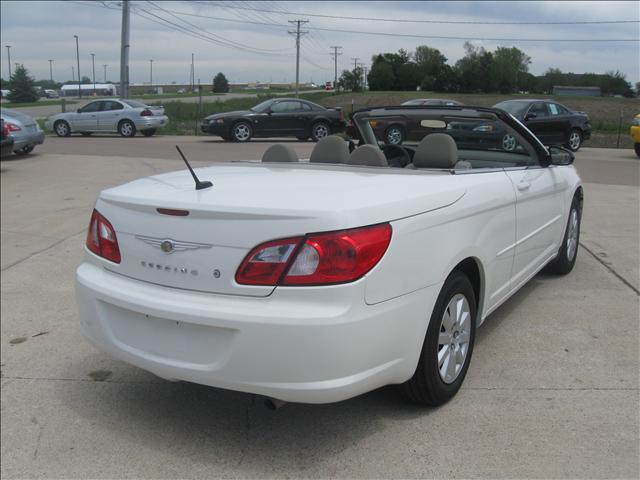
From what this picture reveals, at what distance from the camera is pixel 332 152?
4.10m

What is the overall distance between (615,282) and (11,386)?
15.2 ft

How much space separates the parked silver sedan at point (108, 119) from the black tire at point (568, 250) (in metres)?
20.2

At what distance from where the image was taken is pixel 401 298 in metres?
2.67

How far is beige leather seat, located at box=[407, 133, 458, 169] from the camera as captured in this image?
3.66 m

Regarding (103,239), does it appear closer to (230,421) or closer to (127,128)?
(230,421)

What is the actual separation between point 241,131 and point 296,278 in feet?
63.4

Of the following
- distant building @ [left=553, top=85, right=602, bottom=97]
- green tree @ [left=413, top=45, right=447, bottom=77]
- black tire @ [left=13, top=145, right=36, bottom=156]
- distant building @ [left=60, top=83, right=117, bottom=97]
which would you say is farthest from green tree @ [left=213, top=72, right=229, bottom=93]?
distant building @ [left=553, top=85, right=602, bottom=97]

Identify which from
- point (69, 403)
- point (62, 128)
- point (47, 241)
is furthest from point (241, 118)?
point (69, 403)

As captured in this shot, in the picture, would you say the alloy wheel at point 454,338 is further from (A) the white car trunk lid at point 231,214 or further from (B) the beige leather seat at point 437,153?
(B) the beige leather seat at point 437,153

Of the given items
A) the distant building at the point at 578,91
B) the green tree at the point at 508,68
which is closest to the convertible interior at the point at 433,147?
the distant building at the point at 578,91

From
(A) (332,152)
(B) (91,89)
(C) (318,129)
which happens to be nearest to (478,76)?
(C) (318,129)

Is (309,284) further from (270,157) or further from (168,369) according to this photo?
(270,157)

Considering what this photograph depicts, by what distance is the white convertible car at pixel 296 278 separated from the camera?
2.49 metres

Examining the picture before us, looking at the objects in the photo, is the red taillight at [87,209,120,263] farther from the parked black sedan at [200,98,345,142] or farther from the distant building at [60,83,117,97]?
the distant building at [60,83,117,97]
